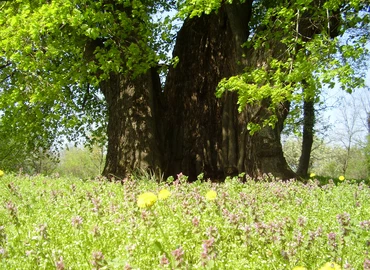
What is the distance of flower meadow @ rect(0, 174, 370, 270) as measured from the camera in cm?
284

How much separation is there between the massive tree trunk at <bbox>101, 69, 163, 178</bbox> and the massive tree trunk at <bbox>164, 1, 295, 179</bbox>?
2.94ft

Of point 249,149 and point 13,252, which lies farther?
point 249,149

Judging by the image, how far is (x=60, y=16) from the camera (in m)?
8.64

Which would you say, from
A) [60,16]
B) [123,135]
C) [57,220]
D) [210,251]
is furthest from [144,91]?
[210,251]

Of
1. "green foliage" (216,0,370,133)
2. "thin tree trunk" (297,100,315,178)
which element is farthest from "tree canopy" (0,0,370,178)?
"thin tree trunk" (297,100,315,178)

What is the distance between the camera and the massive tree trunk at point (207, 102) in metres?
11.0

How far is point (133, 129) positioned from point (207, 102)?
8.01 feet

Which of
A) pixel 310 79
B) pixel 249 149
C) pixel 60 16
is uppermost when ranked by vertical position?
pixel 60 16

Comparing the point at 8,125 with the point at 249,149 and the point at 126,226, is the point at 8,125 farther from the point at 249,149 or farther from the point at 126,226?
the point at 126,226

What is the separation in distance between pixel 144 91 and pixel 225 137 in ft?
8.23

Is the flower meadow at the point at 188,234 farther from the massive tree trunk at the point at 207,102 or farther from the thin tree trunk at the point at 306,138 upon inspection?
the thin tree trunk at the point at 306,138

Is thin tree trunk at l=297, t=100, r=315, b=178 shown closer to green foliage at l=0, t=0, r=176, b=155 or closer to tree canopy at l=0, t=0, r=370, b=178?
tree canopy at l=0, t=0, r=370, b=178

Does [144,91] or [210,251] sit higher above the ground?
[144,91]

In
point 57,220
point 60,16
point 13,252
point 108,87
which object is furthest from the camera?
point 108,87
